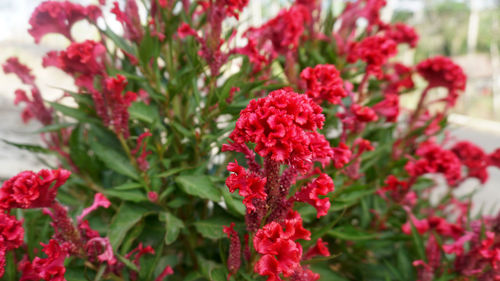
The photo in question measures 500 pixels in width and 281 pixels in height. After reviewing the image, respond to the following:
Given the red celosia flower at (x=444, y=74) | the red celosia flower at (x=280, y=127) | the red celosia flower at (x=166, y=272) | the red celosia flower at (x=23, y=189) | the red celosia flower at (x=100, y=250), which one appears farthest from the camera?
the red celosia flower at (x=444, y=74)

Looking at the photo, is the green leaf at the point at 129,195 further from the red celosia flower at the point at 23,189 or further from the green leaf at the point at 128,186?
the red celosia flower at the point at 23,189

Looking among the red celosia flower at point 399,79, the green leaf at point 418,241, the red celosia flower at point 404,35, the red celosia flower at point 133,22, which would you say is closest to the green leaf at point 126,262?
the red celosia flower at point 133,22

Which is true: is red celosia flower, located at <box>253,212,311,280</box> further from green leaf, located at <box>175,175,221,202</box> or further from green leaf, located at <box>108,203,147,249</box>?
green leaf, located at <box>108,203,147,249</box>

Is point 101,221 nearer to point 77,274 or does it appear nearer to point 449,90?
point 77,274

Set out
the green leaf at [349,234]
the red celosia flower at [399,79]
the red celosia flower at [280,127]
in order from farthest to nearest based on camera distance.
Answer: the red celosia flower at [399,79], the green leaf at [349,234], the red celosia flower at [280,127]

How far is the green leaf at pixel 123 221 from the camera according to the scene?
81cm

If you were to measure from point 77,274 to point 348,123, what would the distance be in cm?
79

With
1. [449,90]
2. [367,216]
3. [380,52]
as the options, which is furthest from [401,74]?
[367,216]

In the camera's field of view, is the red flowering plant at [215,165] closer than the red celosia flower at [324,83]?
Yes

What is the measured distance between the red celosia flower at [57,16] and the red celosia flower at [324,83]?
2.03 ft

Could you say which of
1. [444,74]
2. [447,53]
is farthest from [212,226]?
[447,53]

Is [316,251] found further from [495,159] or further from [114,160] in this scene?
[495,159]

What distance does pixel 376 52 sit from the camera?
104 centimetres

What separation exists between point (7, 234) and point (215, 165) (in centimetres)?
67
